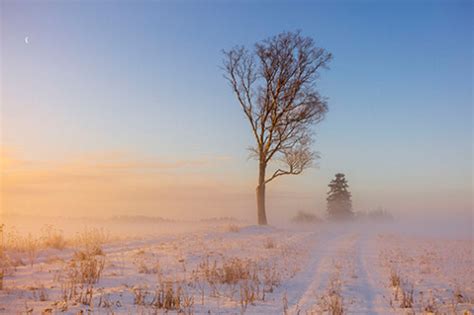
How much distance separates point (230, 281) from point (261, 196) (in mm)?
19471

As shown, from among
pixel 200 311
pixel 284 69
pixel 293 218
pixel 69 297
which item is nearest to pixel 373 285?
pixel 200 311

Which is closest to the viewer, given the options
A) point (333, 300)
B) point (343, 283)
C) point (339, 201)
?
point (333, 300)

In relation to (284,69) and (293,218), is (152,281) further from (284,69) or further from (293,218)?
(293,218)

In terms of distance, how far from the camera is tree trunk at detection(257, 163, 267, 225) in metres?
27.7

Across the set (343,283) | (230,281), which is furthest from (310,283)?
(230,281)

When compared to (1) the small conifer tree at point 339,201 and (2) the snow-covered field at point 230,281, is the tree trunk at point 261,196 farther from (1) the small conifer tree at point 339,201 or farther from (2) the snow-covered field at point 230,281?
(1) the small conifer tree at point 339,201

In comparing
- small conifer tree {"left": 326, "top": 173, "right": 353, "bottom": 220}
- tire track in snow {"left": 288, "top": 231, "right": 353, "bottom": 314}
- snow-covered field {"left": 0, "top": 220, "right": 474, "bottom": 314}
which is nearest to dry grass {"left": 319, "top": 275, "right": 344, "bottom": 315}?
snow-covered field {"left": 0, "top": 220, "right": 474, "bottom": 314}

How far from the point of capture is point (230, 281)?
852 centimetres

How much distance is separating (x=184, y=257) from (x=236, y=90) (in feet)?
57.7

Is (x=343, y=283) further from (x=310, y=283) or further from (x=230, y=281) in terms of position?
(x=230, y=281)

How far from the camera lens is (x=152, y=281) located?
8.42 meters

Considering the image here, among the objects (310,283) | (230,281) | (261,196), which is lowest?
(310,283)

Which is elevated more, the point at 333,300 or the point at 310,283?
the point at 333,300

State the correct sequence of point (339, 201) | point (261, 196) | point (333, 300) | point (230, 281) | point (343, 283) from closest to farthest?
1. point (333, 300)
2. point (230, 281)
3. point (343, 283)
4. point (261, 196)
5. point (339, 201)
